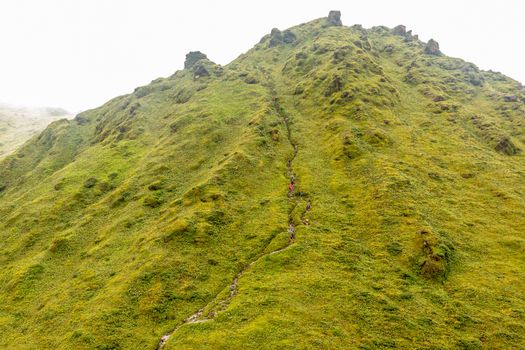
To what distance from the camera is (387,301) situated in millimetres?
64312

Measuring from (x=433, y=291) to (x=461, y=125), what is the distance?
112m

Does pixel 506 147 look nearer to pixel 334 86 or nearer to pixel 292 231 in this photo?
pixel 334 86

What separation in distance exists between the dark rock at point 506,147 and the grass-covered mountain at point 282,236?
0.55 meters

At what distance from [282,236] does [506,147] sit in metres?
104

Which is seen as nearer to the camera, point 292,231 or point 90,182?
point 292,231

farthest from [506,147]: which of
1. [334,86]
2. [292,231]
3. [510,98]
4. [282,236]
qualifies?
[282,236]

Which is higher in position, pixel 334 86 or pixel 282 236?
pixel 334 86

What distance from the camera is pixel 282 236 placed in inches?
3484

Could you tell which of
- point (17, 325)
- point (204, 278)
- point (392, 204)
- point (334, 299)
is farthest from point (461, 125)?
point (17, 325)

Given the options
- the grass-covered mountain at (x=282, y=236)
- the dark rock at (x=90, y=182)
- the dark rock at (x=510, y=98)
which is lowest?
the grass-covered mountain at (x=282, y=236)

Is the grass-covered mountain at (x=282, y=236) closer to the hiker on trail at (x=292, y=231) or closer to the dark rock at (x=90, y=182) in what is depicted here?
the dark rock at (x=90, y=182)

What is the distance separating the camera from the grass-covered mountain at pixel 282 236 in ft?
204

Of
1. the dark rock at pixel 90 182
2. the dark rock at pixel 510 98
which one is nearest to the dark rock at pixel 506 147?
the dark rock at pixel 510 98

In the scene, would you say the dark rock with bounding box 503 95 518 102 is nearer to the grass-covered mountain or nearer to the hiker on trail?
the grass-covered mountain
